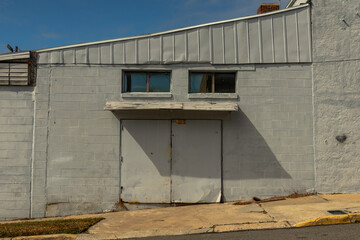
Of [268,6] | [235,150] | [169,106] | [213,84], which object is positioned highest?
[268,6]

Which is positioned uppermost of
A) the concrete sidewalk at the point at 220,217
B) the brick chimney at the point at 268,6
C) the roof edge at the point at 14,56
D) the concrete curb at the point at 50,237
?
the brick chimney at the point at 268,6

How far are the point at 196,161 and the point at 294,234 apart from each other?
11.0 feet

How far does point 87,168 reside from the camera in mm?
8242

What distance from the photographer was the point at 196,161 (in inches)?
323

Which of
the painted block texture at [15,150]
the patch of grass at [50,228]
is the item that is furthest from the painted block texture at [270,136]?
the painted block texture at [15,150]

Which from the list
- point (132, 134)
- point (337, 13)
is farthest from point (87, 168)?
point (337, 13)

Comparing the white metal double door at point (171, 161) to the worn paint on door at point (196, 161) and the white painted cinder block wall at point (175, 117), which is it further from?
the white painted cinder block wall at point (175, 117)

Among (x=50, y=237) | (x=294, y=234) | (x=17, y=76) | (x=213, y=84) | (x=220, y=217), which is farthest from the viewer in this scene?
(x=213, y=84)

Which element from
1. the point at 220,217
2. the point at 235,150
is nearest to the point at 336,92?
the point at 235,150

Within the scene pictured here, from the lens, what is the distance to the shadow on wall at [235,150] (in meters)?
8.18

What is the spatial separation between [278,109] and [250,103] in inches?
29.9

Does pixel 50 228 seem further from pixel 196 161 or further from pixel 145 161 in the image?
pixel 196 161

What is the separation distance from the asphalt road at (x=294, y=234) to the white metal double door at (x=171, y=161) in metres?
2.46

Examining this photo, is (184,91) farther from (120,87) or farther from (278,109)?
(278,109)
